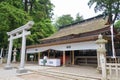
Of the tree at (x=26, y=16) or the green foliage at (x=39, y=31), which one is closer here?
the tree at (x=26, y=16)

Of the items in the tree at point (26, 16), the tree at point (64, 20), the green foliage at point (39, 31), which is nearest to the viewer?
the tree at point (26, 16)

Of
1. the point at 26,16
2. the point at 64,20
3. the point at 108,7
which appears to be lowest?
the point at 108,7

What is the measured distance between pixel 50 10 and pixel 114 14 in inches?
636

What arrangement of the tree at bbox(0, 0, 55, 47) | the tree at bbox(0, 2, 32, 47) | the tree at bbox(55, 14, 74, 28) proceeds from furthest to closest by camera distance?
the tree at bbox(55, 14, 74, 28) → the tree at bbox(0, 0, 55, 47) → the tree at bbox(0, 2, 32, 47)

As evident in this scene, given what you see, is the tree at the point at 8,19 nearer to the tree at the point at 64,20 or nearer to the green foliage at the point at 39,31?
the green foliage at the point at 39,31

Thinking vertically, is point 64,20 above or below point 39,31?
above

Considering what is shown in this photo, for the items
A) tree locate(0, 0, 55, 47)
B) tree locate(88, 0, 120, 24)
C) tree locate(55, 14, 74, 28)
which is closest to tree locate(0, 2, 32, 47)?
tree locate(0, 0, 55, 47)

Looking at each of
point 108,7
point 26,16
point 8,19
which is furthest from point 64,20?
point 108,7

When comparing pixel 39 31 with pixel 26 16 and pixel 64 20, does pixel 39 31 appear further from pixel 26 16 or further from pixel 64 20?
pixel 64 20

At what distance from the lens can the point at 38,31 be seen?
87.2 feet

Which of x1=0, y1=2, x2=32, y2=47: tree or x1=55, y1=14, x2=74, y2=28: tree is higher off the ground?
x1=55, y1=14, x2=74, y2=28: tree

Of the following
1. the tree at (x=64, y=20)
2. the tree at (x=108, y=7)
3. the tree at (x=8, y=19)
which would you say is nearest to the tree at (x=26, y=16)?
the tree at (x=8, y=19)

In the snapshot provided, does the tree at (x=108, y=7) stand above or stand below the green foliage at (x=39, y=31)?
above

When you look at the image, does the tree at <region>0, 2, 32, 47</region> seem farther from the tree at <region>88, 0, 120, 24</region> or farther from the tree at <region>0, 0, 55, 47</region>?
the tree at <region>88, 0, 120, 24</region>
